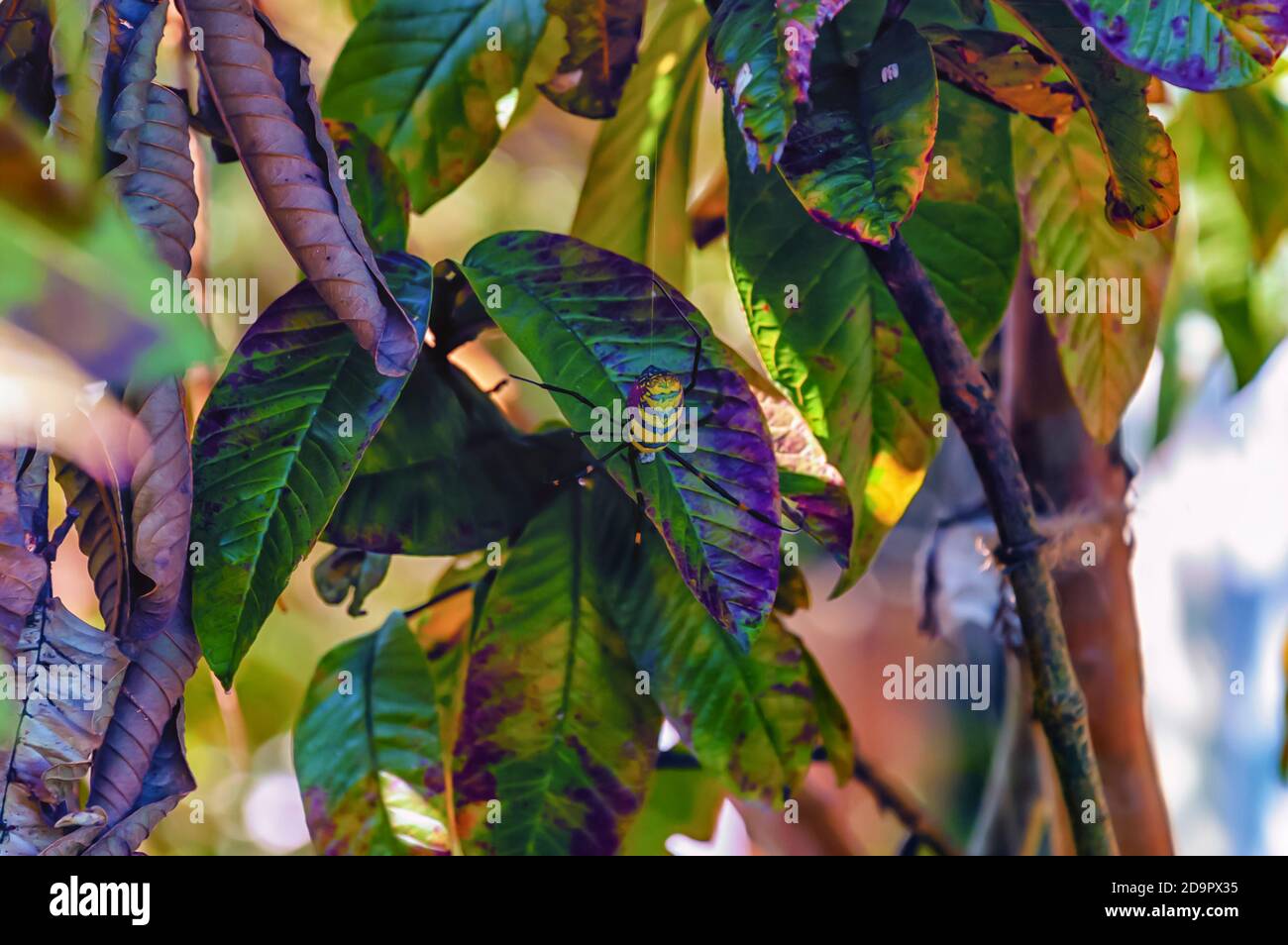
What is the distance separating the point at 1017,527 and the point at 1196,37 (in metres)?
0.22

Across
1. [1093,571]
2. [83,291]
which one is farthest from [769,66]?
[1093,571]

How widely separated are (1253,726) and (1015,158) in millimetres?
423

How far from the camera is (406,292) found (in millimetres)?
433

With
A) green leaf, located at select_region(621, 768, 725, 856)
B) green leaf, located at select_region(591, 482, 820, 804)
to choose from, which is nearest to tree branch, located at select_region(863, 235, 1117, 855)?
green leaf, located at select_region(591, 482, 820, 804)

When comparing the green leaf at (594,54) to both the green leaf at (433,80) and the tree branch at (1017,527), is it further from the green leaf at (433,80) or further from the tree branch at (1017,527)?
the tree branch at (1017,527)

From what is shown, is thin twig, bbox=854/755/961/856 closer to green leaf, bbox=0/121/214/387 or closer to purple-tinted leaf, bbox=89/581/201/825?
purple-tinted leaf, bbox=89/581/201/825

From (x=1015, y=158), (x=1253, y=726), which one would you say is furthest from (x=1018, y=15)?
(x=1253, y=726)

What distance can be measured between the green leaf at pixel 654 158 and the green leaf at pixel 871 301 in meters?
0.11

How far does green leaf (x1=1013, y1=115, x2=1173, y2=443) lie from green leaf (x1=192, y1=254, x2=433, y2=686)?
304 millimetres

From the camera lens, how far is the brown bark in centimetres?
65

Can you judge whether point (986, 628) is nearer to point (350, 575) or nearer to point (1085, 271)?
point (1085, 271)

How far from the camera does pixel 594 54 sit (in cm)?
54
